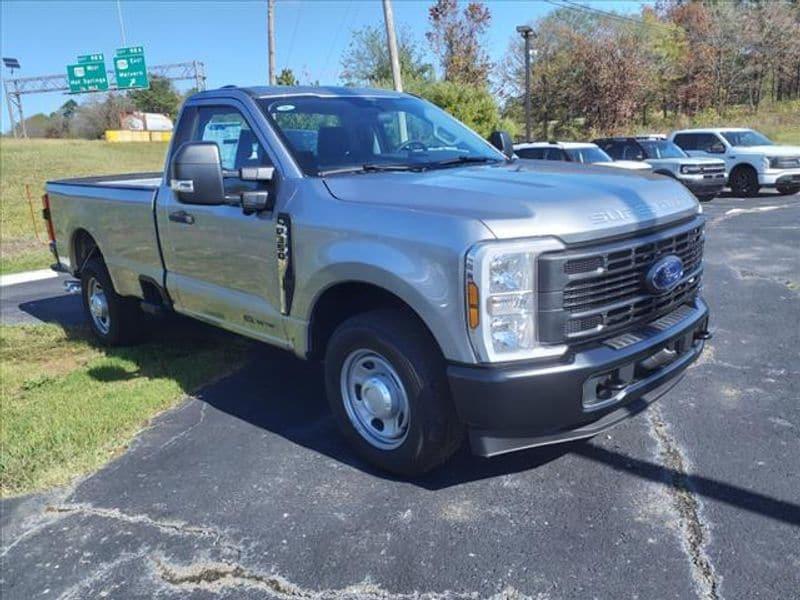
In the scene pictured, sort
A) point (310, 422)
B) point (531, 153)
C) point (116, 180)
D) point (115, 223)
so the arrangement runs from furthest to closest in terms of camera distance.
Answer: point (531, 153)
point (116, 180)
point (115, 223)
point (310, 422)

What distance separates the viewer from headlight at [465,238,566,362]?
2938mm

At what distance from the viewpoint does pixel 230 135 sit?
4.58 metres

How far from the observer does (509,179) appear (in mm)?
3684

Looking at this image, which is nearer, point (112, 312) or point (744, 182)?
point (112, 312)

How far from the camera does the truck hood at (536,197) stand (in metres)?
3.05

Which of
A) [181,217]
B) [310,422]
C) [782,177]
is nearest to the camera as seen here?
[310,422]

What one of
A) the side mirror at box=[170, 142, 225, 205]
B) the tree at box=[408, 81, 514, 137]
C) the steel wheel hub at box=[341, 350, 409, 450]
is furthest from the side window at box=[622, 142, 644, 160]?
the steel wheel hub at box=[341, 350, 409, 450]

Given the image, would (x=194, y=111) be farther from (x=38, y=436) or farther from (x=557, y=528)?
(x=557, y=528)

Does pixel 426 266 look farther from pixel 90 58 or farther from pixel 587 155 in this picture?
pixel 90 58

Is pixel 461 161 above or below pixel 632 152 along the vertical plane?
above

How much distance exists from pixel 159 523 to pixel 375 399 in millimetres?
1225

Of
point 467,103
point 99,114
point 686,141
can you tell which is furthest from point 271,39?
point 99,114

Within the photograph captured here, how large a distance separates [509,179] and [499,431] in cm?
134

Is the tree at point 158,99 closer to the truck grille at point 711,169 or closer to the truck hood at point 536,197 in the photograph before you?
the truck grille at point 711,169
